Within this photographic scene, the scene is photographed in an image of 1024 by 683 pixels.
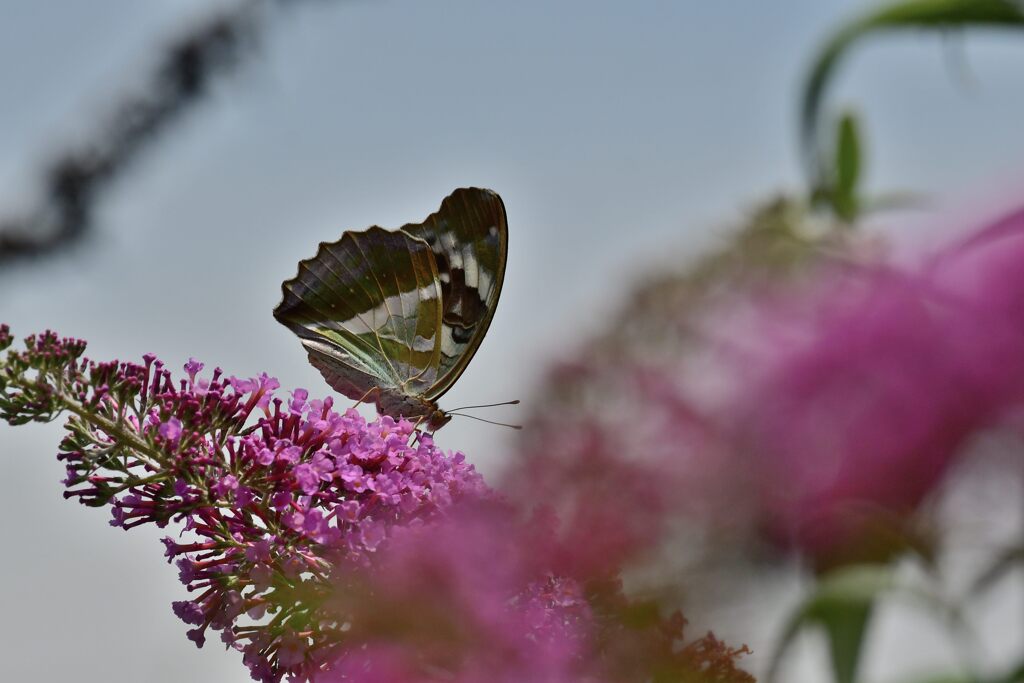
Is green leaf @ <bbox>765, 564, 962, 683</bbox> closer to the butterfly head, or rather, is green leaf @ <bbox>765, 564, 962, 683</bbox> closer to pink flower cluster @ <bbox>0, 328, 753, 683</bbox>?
pink flower cluster @ <bbox>0, 328, 753, 683</bbox>

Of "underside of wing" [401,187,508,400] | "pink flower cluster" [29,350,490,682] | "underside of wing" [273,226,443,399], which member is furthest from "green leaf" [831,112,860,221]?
"underside of wing" [273,226,443,399]

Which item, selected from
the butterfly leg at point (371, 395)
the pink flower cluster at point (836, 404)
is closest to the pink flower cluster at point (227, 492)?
the butterfly leg at point (371, 395)

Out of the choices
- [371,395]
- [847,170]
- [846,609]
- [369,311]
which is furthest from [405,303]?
[846,609]

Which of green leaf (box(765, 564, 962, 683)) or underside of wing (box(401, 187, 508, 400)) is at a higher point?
underside of wing (box(401, 187, 508, 400))

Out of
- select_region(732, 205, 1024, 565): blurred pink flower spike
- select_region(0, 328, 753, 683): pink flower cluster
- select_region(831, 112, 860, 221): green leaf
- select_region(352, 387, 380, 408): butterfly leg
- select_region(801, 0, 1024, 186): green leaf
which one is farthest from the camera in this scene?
select_region(352, 387, 380, 408): butterfly leg

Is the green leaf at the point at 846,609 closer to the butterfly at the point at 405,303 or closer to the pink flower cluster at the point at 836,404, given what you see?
the pink flower cluster at the point at 836,404

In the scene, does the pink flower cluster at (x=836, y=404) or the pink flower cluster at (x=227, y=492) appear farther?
the pink flower cluster at (x=227, y=492)

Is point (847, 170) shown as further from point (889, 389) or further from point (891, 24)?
point (889, 389)
